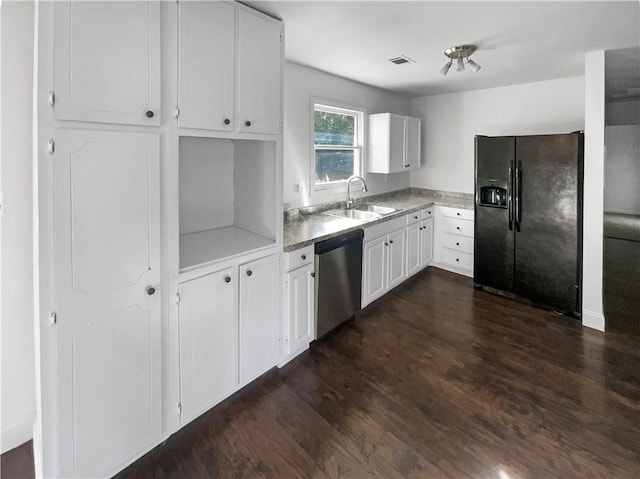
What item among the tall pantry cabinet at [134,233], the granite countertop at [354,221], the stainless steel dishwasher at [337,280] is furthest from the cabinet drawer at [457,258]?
the tall pantry cabinet at [134,233]

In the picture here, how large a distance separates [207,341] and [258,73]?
1.61 metres

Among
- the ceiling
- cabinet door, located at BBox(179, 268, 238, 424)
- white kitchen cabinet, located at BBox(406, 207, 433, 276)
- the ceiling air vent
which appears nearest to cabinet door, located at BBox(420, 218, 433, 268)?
white kitchen cabinet, located at BBox(406, 207, 433, 276)

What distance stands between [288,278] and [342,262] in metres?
0.66

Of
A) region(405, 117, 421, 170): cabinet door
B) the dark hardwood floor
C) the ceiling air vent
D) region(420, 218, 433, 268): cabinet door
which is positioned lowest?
the dark hardwood floor

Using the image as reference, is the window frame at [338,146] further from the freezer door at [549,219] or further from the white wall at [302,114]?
the freezer door at [549,219]

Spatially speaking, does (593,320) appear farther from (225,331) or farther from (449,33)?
(225,331)

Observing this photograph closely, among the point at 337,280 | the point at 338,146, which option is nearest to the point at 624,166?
the point at 338,146

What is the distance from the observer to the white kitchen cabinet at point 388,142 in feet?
14.0

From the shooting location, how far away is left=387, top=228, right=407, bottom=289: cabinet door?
3.75m

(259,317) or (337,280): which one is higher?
(337,280)

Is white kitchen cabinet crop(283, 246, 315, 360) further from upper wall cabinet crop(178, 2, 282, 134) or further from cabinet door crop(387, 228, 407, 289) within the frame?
cabinet door crop(387, 228, 407, 289)

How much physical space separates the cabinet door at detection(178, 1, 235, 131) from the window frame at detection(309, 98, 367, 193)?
1693 mm

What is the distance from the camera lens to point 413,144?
485 cm

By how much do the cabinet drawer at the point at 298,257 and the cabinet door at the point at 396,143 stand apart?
219cm
